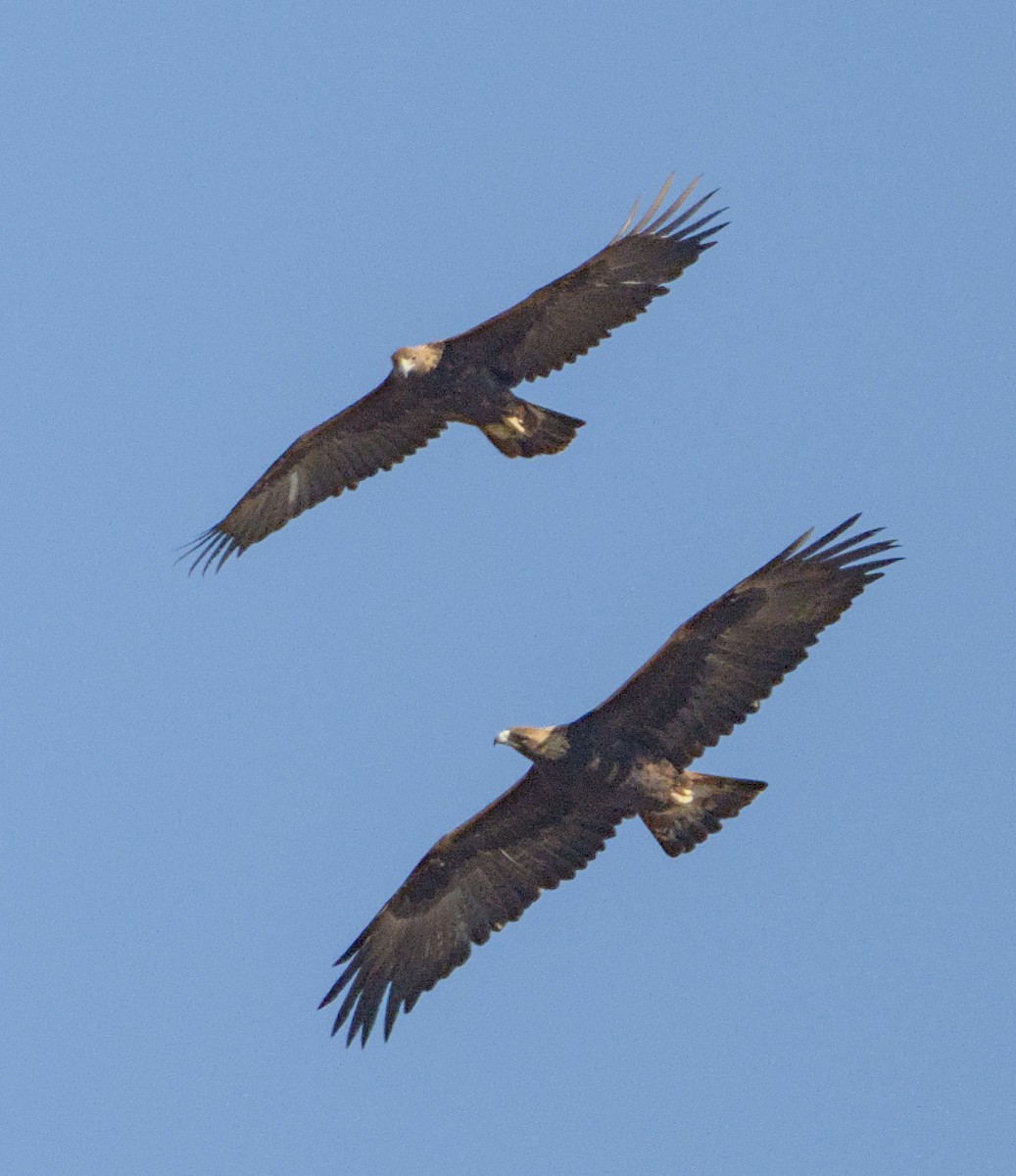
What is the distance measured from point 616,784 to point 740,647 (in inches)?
49.6

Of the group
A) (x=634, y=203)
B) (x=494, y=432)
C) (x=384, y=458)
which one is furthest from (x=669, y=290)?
(x=384, y=458)

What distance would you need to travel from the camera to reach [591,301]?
17.0 metres

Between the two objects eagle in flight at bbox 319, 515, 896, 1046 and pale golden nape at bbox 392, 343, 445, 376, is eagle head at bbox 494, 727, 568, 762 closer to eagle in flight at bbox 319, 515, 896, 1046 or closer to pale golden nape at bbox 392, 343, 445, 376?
eagle in flight at bbox 319, 515, 896, 1046

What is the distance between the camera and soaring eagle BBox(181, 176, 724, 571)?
1678 cm

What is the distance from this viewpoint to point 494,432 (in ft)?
57.7

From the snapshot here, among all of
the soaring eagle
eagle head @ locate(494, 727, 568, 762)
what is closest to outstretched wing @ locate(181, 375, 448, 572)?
the soaring eagle

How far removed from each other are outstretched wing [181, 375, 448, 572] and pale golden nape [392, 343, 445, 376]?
1.15 feet

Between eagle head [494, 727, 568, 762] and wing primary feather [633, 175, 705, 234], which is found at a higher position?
wing primary feather [633, 175, 705, 234]

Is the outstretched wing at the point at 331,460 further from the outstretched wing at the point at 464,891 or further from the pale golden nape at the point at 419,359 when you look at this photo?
the outstretched wing at the point at 464,891

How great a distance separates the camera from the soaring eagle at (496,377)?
16781 millimetres

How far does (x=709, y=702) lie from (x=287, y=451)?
498 cm

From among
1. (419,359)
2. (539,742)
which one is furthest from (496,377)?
(539,742)

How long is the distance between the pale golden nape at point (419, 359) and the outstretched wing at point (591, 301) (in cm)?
14

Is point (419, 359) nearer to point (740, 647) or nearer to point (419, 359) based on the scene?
point (419, 359)
